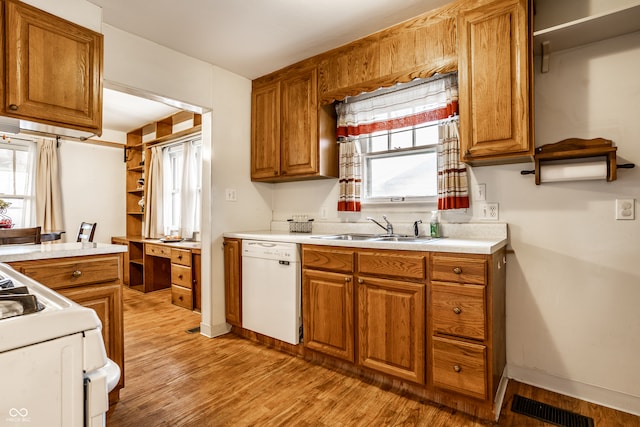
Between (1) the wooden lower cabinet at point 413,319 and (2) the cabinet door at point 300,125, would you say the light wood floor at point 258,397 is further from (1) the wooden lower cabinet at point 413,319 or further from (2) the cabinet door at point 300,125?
(2) the cabinet door at point 300,125

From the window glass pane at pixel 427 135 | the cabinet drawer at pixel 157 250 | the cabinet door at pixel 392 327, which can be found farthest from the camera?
the cabinet drawer at pixel 157 250

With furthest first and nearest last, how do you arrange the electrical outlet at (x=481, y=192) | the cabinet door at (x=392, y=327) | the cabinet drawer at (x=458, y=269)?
the electrical outlet at (x=481, y=192)
the cabinet door at (x=392, y=327)
the cabinet drawer at (x=458, y=269)

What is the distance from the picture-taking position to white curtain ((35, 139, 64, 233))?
451 cm

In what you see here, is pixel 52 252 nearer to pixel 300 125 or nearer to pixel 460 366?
pixel 300 125

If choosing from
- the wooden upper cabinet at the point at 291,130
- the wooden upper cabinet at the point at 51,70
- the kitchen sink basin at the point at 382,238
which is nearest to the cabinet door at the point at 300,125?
the wooden upper cabinet at the point at 291,130

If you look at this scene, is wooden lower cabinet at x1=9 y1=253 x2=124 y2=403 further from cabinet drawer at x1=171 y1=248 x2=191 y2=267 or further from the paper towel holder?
the paper towel holder

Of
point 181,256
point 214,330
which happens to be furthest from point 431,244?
point 181,256

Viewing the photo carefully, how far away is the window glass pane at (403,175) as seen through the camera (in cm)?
259

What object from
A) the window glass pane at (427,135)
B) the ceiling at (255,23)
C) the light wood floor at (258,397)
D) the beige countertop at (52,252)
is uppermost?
the ceiling at (255,23)

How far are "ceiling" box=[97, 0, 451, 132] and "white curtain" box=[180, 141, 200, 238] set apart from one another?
73.8 inches

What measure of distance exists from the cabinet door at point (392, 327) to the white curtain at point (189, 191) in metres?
3.16

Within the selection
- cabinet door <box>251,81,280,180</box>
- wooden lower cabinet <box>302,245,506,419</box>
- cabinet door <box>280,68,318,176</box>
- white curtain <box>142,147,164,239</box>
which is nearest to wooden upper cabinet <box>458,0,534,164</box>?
wooden lower cabinet <box>302,245,506,419</box>

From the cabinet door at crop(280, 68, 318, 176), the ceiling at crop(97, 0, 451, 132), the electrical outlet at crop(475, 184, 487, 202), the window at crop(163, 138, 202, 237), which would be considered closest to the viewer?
the ceiling at crop(97, 0, 451, 132)

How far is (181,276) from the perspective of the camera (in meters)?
3.82
